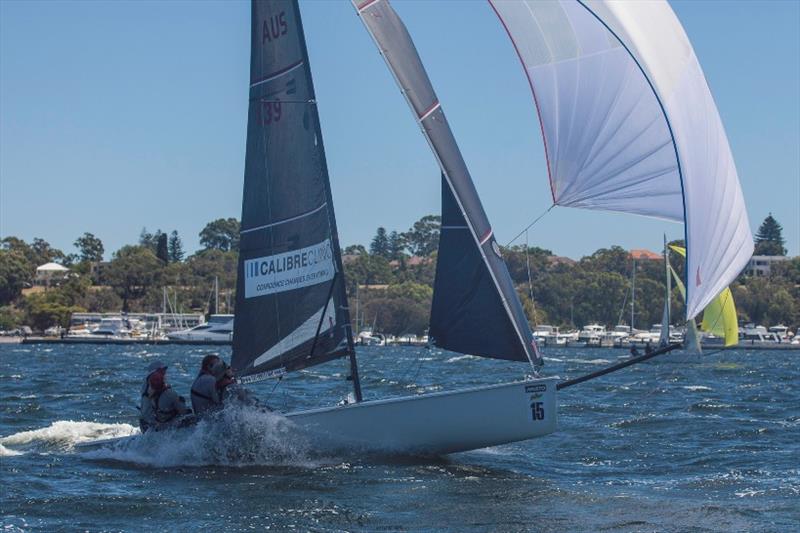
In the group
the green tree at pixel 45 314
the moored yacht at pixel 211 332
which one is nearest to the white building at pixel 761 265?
the moored yacht at pixel 211 332

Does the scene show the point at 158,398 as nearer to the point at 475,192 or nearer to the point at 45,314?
the point at 475,192

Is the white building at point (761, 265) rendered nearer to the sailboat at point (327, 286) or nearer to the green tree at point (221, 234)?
the green tree at point (221, 234)

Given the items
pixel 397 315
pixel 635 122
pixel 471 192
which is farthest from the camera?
pixel 397 315

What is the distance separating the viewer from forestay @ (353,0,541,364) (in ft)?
41.3

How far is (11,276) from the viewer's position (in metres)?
104

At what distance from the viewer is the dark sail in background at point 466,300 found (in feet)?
41.3

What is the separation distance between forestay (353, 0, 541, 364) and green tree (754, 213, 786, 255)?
13396 cm

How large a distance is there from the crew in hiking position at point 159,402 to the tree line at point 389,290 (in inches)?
3068

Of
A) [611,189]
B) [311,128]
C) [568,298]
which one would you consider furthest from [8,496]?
[568,298]

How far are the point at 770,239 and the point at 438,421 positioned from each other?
13818cm

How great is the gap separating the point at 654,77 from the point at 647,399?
12.9 m

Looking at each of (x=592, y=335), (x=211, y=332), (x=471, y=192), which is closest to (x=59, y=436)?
(x=471, y=192)

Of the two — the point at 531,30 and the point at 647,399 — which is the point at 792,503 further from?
the point at 647,399

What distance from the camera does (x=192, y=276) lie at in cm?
10756
